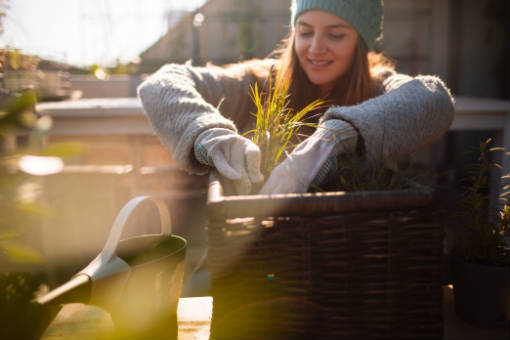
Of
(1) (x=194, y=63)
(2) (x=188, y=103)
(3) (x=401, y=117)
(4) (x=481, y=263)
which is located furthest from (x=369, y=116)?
(1) (x=194, y=63)

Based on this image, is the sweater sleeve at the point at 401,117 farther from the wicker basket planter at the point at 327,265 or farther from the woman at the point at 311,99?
the wicker basket planter at the point at 327,265

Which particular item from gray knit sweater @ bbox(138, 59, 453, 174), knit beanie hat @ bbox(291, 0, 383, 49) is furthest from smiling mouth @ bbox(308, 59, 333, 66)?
gray knit sweater @ bbox(138, 59, 453, 174)

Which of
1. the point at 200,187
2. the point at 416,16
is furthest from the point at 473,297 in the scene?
the point at 416,16

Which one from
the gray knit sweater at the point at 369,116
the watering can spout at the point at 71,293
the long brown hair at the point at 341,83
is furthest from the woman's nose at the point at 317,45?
the watering can spout at the point at 71,293

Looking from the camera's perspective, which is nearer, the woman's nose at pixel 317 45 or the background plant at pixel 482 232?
the background plant at pixel 482 232

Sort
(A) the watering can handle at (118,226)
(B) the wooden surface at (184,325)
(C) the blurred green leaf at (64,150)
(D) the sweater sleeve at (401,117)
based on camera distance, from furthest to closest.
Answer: (D) the sweater sleeve at (401,117) → (B) the wooden surface at (184,325) → (A) the watering can handle at (118,226) → (C) the blurred green leaf at (64,150)

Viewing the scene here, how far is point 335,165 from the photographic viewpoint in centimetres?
67

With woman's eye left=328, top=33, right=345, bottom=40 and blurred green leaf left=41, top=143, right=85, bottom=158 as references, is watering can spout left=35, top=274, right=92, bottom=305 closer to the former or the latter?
blurred green leaf left=41, top=143, right=85, bottom=158

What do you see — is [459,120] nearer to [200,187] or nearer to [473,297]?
[200,187]

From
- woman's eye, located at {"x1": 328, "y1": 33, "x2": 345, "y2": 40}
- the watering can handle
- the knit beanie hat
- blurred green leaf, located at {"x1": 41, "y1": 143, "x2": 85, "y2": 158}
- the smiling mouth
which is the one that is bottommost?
the watering can handle

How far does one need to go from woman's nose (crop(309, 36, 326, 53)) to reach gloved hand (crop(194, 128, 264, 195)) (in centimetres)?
70

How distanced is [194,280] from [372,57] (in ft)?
3.81

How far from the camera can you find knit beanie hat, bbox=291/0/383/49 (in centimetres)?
127

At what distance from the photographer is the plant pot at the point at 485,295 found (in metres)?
0.60
